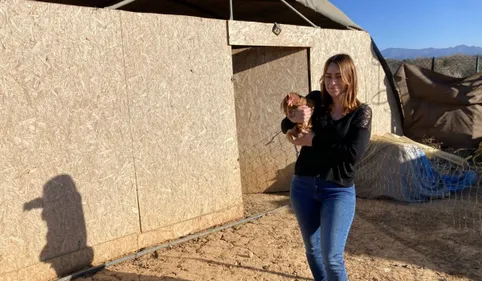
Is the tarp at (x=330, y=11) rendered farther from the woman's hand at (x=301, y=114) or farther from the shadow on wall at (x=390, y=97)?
the woman's hand at (x=301, y=114)

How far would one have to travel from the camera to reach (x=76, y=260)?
12.4 ft

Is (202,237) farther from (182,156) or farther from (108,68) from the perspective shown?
(108,68)

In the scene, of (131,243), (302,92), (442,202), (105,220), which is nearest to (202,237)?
(131,243)

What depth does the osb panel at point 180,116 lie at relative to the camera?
4.13 metres

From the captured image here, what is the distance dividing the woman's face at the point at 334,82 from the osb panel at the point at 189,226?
2.79 metres

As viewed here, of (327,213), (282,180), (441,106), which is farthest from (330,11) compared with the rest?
(327,213)

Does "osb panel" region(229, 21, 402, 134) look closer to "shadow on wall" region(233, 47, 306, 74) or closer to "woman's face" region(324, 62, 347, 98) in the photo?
"shadow on wall" region(233, 47, 306, 74)

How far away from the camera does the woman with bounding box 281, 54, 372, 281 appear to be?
7.46 feet

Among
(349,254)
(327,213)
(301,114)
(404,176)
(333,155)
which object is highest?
(301,114)

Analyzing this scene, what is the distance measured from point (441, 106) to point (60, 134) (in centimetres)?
713

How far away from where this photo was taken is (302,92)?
6.11 m

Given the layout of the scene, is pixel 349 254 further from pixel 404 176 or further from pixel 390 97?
pixel 390 97

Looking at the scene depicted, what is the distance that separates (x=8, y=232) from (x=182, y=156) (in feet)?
6.05

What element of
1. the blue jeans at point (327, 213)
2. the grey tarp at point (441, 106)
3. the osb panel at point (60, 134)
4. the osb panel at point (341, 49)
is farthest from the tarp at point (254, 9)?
the blue jeans at point (327, 213)
